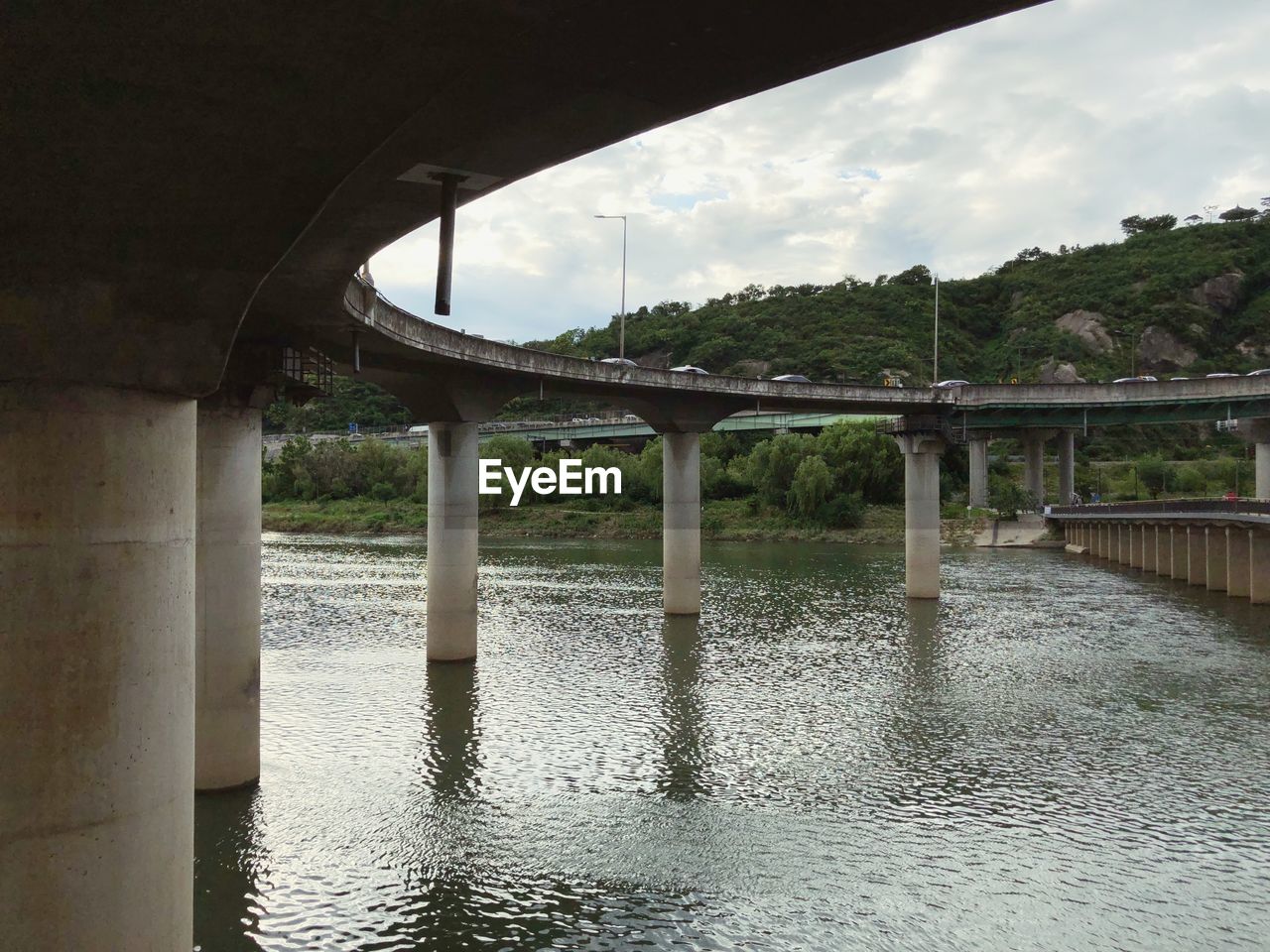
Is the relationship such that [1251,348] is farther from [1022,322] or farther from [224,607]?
[224,607]

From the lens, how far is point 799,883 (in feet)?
43.9

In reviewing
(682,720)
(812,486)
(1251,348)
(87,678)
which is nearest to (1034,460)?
(812,486)

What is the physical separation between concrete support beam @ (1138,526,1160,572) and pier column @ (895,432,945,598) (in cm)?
2136

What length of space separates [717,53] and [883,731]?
1737 cm

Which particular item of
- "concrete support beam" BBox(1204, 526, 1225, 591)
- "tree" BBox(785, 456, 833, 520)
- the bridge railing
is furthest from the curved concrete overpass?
"tree" BBox(785, 456, 833, 520)

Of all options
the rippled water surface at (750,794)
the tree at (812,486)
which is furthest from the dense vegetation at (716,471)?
the rippled water surface at (750,794)

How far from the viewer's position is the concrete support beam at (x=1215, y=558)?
162ft

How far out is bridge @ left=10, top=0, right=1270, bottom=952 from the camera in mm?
6348

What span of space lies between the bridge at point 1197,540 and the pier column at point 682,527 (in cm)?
2237

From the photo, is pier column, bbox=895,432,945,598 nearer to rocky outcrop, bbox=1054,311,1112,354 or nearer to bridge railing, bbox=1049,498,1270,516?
bridge railing, bbox=1049,498,1270,516

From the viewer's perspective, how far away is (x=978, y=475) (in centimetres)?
9050

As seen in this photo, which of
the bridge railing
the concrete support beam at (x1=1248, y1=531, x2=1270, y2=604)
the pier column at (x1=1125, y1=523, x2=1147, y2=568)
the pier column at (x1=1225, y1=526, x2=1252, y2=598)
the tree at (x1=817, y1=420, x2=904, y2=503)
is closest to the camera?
the bridge railing

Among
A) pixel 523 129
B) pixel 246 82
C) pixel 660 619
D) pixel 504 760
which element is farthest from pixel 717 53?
pixel 660 619

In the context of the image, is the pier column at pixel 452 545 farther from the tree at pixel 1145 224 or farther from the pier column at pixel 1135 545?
the tree at pixel 1145 224
